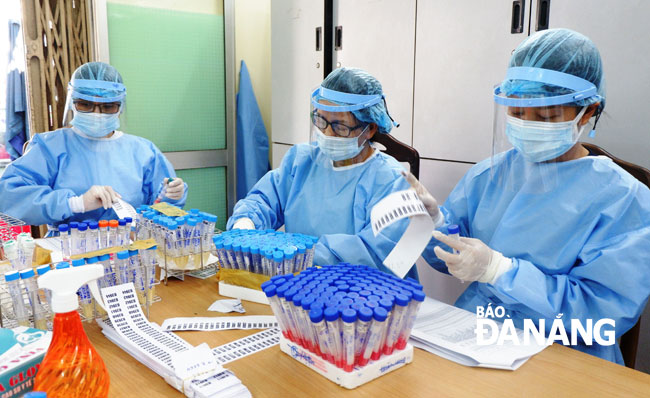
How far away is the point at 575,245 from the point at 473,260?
0.33m

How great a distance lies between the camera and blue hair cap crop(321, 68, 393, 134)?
1.78 m

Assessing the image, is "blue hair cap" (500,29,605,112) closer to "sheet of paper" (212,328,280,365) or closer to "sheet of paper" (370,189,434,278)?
"sheet of paper" (370,189,434,278)

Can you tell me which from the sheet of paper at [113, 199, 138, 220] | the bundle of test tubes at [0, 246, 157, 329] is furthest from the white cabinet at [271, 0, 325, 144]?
the bundle of test tubes at [0, 246, 157, 329]

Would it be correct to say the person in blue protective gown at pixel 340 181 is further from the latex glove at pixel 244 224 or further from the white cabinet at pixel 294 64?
the white cabinet at pixel 294 64

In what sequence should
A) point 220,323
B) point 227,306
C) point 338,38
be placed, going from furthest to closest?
1. point 338,38
2. point 227,306
3. point 220,323

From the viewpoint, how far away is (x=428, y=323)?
1.31 m

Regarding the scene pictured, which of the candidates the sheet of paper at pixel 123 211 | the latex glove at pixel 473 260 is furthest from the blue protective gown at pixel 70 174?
the latex glove at pixel 473 260

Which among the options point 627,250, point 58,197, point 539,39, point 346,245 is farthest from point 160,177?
point 627,250

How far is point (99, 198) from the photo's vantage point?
6.68 ft

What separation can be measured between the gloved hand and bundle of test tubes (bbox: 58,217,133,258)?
49 centimetres

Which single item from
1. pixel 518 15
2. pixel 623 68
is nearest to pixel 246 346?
pixel 623 68

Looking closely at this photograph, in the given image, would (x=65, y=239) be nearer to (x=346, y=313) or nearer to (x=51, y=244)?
(x=51, y=244)

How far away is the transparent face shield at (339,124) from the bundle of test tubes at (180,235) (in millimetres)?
544

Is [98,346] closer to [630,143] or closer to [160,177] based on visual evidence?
[160,177]
